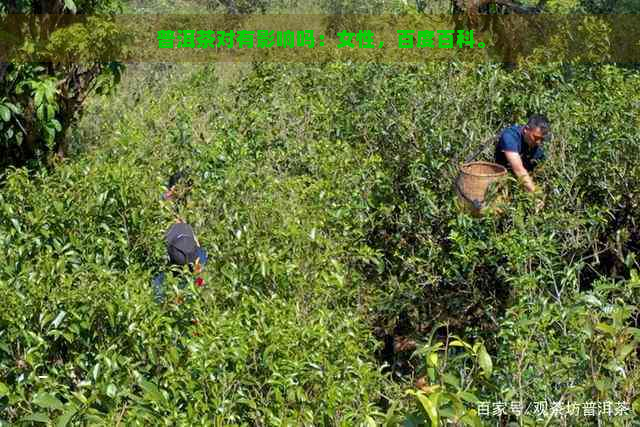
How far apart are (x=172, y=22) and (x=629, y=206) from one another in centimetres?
1216

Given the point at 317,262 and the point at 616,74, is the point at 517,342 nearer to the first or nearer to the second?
the point at 317,262

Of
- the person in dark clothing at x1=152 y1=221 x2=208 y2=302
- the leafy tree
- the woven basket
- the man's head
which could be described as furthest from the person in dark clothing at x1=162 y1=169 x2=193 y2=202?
the man's head

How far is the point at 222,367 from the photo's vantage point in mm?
2439

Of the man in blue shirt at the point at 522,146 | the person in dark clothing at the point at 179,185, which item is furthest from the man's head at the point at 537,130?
the person in dark clothing at the point at 179,185

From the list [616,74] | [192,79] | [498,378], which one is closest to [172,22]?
[192,79]

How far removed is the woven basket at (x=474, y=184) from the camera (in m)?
4.18

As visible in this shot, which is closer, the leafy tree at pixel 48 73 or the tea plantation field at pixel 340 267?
the tea plantation field at pixel 340 267

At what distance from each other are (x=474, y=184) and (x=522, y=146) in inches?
22.9

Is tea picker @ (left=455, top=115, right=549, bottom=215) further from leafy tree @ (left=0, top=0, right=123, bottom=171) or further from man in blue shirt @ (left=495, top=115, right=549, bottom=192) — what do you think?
leafy tree @ (left=0, top=0, right=123, bottom=171)

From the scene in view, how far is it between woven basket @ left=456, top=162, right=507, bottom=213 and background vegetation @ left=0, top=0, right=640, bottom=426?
0.33 feet

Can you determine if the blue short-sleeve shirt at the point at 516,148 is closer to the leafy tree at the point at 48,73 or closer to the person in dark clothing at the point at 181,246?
the person in dark clothing at the point at 181,246

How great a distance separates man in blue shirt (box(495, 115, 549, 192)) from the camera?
180 inches

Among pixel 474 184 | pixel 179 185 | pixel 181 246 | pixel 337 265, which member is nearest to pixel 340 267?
pixel 337 265

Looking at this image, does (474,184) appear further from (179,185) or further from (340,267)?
(179,185)
